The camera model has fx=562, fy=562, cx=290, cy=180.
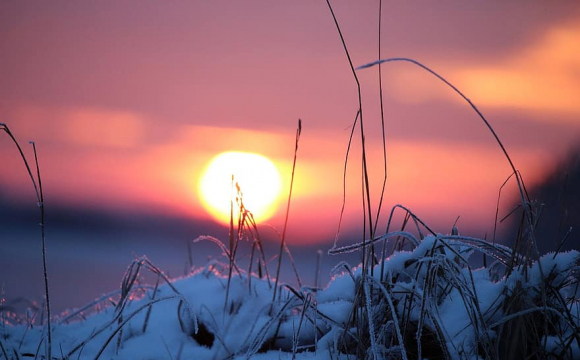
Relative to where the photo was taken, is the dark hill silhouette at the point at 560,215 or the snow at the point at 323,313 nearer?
the snow at the point at 323,313

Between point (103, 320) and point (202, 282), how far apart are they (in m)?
0.43

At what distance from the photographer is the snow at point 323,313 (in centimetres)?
147

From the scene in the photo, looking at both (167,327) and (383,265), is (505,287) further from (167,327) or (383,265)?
(167,327)

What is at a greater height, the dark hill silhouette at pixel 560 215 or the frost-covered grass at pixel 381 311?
the dark hill silhouette at pixel 560 215

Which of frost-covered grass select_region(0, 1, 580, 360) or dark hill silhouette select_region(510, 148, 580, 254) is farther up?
dark hill silhouette select_region(510, 148, 580, 254)

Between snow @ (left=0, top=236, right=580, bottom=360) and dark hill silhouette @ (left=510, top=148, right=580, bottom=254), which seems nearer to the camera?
snow @ (left=0, top=236, right=580, bottom=360)

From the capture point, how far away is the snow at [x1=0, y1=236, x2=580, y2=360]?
4.83 ft

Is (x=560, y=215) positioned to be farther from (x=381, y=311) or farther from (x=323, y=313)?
(x=323, y=313)

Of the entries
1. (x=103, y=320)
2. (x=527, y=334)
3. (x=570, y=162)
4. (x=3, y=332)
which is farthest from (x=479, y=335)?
(x=3, y=332)

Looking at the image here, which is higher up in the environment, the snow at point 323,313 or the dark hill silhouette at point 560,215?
the dark hill silhouette at point 560,215

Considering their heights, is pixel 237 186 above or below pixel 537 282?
above

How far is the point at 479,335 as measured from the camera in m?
1.36

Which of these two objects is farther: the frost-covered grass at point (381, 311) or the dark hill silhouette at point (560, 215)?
the dark hill silhouette at point (560, 215)

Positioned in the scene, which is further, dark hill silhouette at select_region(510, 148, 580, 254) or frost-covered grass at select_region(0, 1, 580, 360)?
dark hill silhouette at select_region(510, 148, 580, 254)
